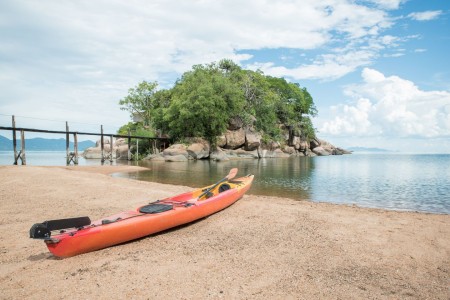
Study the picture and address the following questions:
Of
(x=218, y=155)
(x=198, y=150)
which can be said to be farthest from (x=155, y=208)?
(x=218, y=155)

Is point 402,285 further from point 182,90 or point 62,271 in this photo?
→ point 182,90

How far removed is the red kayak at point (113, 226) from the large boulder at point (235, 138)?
39.7 meters

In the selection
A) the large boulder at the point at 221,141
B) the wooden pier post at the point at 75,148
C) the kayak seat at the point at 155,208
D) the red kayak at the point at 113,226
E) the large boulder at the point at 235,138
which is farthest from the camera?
the large boulder at the point at 235,138

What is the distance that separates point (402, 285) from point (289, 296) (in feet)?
5.97

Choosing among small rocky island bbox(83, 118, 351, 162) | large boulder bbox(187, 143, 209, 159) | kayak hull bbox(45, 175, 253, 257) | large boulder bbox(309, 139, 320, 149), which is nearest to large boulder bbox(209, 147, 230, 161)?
small rocky island bbox(83, 118, 351, 162)

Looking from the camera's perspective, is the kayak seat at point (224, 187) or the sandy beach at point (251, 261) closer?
the sandy beach at point (251, 261)

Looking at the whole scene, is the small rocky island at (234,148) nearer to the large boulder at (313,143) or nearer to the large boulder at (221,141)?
the large boulder at (221,141)

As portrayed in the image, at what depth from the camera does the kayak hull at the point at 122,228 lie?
5.32 m

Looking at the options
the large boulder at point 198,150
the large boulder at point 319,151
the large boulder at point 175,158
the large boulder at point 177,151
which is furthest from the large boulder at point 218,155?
the large boulder at point 319,151

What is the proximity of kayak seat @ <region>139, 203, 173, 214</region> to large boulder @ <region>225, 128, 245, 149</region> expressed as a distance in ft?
133

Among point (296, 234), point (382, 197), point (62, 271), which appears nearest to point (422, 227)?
point (296, 234)

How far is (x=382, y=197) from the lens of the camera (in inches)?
523

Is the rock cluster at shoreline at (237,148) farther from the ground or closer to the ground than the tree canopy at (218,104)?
closer to the ground

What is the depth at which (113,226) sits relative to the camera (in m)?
5.79
